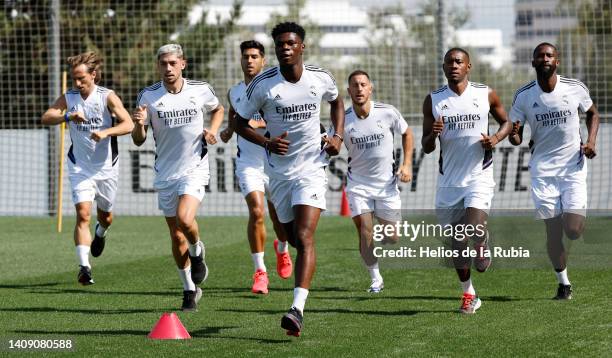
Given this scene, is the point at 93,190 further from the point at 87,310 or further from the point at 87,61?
the point at 87,310

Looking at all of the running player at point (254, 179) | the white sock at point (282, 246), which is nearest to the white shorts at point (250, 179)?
the running player at point (254, 179)

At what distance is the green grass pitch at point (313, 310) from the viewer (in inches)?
318

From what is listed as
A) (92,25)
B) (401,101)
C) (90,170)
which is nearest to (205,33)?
(92,25)

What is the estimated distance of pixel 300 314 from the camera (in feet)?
27.1

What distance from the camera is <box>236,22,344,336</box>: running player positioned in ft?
28.7


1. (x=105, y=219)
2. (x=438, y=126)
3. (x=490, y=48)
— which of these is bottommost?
(x=105, y=219)

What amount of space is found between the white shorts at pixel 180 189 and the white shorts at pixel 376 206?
212 centimetres

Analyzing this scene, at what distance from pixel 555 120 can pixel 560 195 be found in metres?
0.70

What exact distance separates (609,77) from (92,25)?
11.7 metres

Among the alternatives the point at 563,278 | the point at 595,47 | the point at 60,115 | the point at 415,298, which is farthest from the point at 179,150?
the point at 595,47

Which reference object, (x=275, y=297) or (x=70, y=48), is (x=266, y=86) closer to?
(x=275, y=297)

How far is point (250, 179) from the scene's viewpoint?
484 inches

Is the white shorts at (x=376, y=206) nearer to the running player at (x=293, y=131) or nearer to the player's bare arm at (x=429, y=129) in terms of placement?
the player's bare arm at (x=429, y=129)
